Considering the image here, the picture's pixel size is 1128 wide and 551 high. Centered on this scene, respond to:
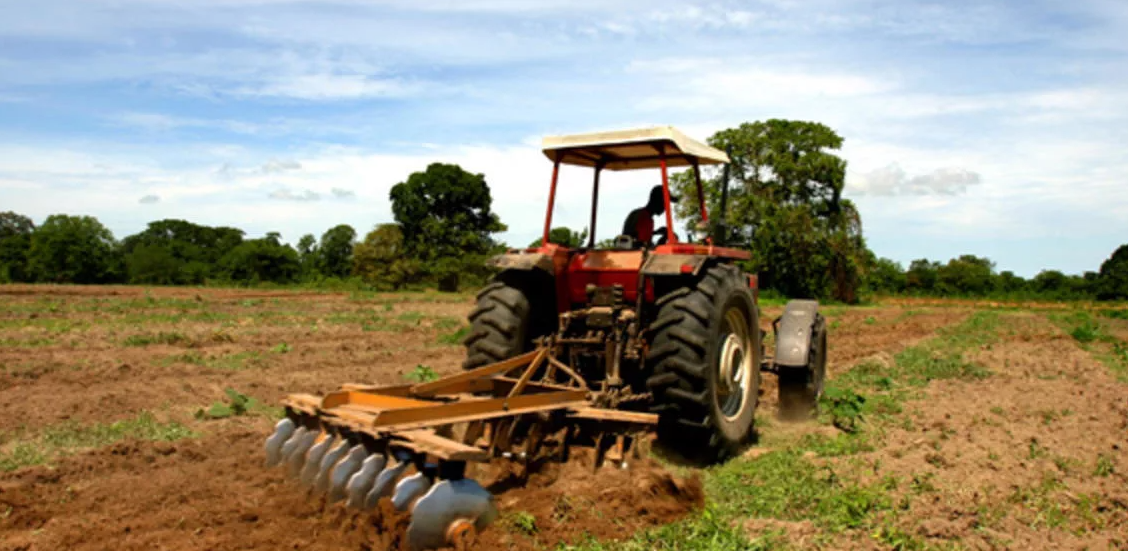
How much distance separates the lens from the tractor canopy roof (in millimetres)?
5965

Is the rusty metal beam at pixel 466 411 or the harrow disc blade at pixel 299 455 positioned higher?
the rusty metal beam at pixel 466 411

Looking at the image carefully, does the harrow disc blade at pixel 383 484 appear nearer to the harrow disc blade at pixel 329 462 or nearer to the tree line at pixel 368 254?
the harrow disc blade at pixel 329 462

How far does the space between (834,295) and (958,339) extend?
883 inches

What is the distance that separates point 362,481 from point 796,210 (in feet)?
113

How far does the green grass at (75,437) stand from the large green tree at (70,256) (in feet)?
149

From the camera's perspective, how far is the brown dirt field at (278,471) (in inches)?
167

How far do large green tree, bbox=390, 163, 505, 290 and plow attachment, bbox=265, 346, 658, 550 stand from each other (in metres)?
38.9

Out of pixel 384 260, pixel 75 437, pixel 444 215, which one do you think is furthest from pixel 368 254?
pixel 75 437

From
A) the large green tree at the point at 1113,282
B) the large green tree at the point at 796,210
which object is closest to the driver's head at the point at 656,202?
the large green tree at the point at 796,210

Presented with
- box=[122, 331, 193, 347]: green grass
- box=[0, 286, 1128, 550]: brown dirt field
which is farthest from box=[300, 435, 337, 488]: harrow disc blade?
box=[122, 331, 193, 347]: green grass

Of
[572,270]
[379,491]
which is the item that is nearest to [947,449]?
[572,270]

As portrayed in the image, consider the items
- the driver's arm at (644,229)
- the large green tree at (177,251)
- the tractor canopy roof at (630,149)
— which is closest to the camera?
the tractor canopy roof at (630,149)

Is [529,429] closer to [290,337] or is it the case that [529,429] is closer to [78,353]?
[78,353]

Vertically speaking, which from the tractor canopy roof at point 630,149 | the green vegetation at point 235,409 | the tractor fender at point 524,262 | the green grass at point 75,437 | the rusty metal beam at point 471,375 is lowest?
the green grass at point 75,437
